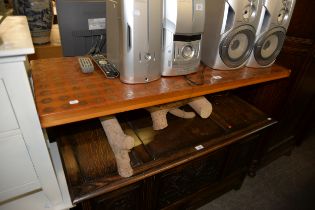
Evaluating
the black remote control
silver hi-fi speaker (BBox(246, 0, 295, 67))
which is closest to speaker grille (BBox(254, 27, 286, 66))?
silver hi-fi speaker (BBox(246, 0, 295, 67))

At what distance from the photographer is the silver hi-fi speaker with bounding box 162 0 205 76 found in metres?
0.67

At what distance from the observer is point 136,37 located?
0.63 metres

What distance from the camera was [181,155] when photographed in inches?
32.3

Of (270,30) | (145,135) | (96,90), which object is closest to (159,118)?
(145,135)

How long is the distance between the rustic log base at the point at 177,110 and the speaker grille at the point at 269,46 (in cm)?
30

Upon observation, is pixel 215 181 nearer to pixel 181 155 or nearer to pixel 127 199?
pixel 181 155

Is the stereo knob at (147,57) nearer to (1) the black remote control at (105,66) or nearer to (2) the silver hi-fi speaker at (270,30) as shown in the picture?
(1) the black remote control at (105,66)

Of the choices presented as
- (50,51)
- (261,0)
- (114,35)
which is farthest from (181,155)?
(50,51)

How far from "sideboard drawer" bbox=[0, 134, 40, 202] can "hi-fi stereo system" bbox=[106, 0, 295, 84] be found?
0.37m

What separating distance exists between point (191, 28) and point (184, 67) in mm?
138

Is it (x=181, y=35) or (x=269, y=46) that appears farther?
(x=269, y=46)

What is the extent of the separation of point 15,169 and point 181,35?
0.68m

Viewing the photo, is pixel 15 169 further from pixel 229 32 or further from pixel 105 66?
pixel 229 32

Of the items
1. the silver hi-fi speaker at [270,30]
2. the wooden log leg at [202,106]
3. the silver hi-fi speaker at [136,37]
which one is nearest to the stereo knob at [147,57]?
the silver hi-fi speaker at [136,37]
